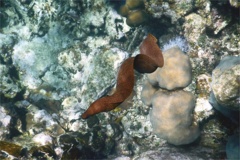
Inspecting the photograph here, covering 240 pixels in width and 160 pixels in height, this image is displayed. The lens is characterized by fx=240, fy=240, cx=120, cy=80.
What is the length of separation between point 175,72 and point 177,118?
32.7 inches

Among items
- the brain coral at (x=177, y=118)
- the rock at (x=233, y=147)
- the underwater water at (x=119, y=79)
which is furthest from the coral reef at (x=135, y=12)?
the rock at (x=233, y=147)

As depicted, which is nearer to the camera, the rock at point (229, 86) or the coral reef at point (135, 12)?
the rock at point (229, 86)

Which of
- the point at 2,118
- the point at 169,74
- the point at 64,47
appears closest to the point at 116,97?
the point at 169,74

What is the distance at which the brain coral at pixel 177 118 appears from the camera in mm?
4328

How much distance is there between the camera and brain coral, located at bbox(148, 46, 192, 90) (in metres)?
4.37

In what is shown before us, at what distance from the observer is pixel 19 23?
8398 mm

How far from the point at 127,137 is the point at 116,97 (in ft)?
8.73

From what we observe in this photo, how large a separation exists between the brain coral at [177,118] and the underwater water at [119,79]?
2 centimetres

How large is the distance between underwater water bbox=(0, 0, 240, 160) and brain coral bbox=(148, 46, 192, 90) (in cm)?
2

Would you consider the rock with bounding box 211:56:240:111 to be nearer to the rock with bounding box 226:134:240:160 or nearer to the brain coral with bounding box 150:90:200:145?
the rock with bounding box 226:134:240:160

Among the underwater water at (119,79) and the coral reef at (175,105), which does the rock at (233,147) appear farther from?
the coral reef at (175,105)

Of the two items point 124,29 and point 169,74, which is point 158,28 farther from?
point 169,74

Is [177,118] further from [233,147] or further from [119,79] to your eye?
[119,79]

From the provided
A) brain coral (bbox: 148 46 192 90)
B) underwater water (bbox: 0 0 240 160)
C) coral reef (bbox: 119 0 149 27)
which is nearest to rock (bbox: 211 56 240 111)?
underwater water (bbox: 0 0 240 160)
